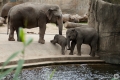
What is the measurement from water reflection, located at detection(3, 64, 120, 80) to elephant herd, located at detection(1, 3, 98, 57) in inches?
32.6

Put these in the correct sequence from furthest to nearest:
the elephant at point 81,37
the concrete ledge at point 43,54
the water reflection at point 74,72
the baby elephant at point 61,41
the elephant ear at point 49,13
Result: the elephant ear at point 49,13 < the baby elephant at point 61,41 < the elephant at point 81,37 < the concrete ledge at point 43,54 < the water reflection at point 74,72

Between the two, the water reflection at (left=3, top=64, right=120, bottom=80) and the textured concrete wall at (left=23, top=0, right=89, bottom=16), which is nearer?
the water reflection at (left=3, top=64, right=120, bottom=80)

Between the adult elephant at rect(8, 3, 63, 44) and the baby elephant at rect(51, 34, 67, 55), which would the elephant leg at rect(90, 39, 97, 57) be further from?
the adult elephant at rect(8, 3, 63, 44)

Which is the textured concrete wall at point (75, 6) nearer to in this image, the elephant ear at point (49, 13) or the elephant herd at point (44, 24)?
the elephant herd at point (44, 24)

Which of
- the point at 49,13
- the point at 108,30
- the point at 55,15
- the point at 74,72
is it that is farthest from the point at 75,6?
the point at 74,72

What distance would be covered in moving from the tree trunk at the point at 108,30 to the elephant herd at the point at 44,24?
9.1 inches

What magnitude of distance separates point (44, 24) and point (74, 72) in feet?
8.46

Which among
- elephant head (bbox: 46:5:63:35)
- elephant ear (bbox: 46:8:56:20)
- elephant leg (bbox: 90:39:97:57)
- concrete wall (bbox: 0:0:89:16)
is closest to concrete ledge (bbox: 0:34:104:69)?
elephant leg (bbox: 90:39:97:57)

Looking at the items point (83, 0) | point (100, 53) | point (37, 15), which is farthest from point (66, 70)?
point (83, 0)

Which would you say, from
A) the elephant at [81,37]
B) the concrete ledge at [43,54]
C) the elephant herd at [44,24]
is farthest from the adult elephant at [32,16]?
the elephant at [81,37]

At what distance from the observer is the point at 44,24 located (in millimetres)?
9875

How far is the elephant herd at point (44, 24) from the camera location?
368 inches

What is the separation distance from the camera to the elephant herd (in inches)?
368

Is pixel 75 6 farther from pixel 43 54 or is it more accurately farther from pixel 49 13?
pixel 43 54
